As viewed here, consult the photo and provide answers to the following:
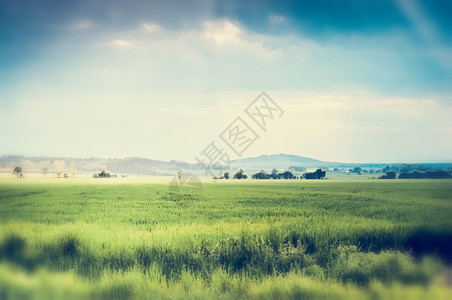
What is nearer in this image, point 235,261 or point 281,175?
point 235,261

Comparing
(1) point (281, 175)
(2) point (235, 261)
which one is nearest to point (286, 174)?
(1) point (281, 175)

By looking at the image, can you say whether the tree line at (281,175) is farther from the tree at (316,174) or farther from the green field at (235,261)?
the green field at (235,261)

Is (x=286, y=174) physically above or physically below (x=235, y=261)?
above

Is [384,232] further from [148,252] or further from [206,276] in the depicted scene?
[148,252]

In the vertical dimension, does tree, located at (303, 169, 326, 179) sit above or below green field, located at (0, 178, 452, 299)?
above

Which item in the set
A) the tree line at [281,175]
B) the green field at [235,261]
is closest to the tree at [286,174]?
the tree line at [281,175]

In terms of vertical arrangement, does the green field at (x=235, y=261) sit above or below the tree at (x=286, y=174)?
below

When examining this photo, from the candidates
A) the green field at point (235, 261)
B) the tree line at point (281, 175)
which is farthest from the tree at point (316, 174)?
the green field at point (235, 261)

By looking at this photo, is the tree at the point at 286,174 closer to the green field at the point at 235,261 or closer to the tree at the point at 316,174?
the tree at the point at 316,174

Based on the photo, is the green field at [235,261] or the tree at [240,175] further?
the tree at [240,175]

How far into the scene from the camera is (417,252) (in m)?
9.55

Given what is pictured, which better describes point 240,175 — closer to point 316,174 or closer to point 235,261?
point 316,174

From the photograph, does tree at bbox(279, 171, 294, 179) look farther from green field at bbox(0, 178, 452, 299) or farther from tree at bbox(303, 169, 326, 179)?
green field at bbox(0, 178, 452, 299)

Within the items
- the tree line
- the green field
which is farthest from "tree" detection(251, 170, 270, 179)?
the green field
